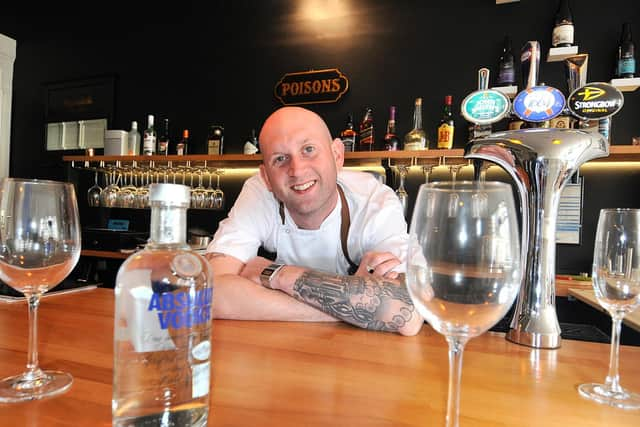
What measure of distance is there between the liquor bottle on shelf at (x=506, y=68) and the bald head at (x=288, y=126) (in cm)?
175

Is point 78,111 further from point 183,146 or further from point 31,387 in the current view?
point 31,387

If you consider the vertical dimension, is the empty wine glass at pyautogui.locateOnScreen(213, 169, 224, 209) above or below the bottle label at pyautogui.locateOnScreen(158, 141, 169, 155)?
below

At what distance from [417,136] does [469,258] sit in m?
2.49

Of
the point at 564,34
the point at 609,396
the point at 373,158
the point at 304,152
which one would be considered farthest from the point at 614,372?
the point at 564,34

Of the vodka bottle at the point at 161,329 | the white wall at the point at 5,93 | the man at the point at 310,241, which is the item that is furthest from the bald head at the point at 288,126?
the white wall at the point at 5,93

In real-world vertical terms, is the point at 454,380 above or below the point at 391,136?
below

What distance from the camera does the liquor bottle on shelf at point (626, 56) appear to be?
2459 millimetres

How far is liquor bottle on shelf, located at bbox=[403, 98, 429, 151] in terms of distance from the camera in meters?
2.72

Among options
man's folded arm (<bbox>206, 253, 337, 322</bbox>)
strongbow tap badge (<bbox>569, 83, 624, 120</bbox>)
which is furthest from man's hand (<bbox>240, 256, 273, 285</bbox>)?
strongbow tap badge (<bbox>569, 83, 624, 120</bbox>)

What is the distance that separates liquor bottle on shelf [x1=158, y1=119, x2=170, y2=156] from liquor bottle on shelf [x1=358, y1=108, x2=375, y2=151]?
64.3 inches

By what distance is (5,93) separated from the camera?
4328 mm

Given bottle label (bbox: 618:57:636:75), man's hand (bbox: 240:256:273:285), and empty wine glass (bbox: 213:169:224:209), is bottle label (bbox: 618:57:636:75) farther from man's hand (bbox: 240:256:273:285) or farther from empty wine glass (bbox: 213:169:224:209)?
empty wine glass (bbox: 213:169:224:209)

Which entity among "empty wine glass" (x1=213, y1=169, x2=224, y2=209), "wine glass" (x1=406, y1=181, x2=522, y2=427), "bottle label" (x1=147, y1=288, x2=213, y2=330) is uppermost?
"empty wine glass" (x1=213, y1=169, x2=224, y2=209)

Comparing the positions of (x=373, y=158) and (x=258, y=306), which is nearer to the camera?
(x=258, y=306)
